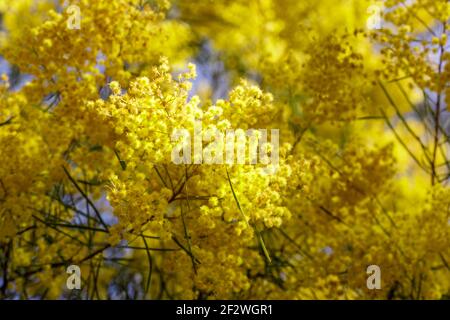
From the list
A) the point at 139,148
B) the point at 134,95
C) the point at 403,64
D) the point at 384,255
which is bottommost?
the point at 384,255

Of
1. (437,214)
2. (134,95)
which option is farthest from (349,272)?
(134,95)

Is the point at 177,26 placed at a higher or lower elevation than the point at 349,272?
higher

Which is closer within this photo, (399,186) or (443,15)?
(443,15)

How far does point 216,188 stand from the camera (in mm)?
2902

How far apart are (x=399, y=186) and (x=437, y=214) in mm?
1834

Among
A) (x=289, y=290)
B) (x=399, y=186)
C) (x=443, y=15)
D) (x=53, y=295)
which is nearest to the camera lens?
(x=443, y=15)
